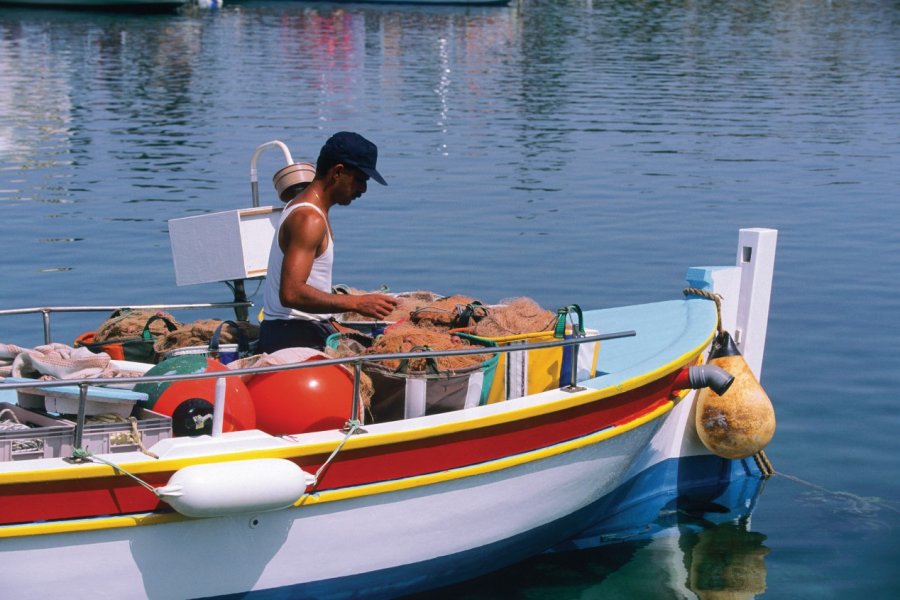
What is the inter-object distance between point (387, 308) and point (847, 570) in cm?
308

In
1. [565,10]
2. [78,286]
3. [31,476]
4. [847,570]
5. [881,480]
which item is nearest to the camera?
[31,476]

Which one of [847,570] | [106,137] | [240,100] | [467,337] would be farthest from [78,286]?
[240,100]

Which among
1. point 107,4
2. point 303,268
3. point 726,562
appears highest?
point 107,4

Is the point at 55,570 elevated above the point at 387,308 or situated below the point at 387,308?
below

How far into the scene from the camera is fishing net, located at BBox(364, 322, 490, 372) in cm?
626

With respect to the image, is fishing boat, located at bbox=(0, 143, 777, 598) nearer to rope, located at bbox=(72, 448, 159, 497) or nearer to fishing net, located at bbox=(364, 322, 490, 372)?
rope, located at bbox=(72, 448, 159, 497)

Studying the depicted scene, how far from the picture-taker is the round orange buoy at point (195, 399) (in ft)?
18.9

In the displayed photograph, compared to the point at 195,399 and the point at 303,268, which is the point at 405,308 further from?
the point at 195,399

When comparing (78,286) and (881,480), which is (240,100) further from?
(881,480)

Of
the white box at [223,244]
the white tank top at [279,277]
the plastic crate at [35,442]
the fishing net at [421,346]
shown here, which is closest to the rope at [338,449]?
the fishing net at [421,346]

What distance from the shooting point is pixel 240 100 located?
95.7ft

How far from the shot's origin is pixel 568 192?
18734mm

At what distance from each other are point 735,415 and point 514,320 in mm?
1694

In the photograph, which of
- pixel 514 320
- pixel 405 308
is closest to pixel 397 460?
pixel 514 320
